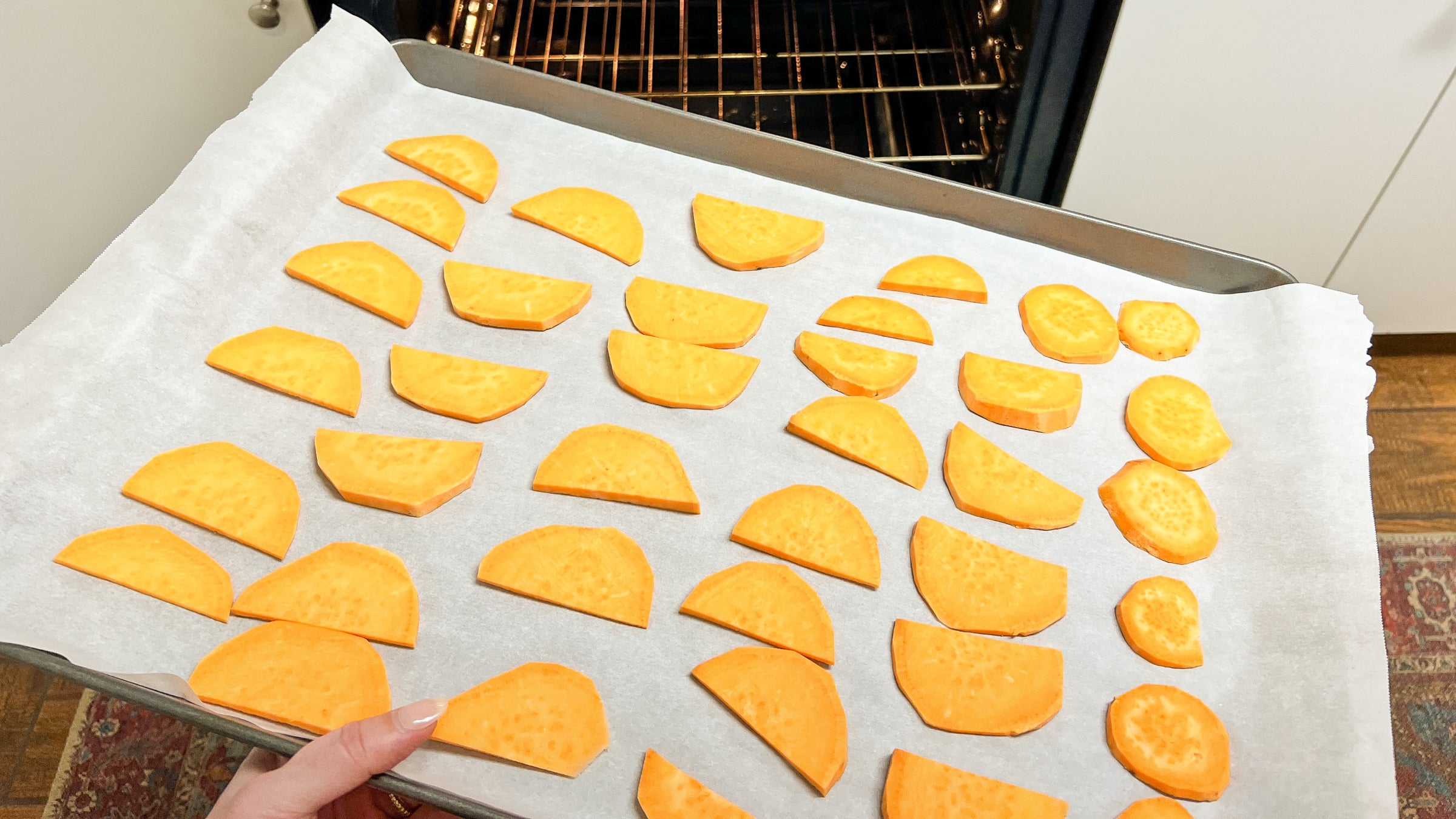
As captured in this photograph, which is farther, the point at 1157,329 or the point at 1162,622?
the point at 1157,329

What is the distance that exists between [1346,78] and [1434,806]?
1113 millimetres

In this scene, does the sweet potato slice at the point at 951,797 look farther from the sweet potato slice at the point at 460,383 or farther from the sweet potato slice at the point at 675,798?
the sweet potato slice at the point at 460,383

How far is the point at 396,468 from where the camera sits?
3.07 feet

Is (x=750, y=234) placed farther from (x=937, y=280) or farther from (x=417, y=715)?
(x=417, y=715)

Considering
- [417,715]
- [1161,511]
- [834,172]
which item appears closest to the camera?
[417,715]

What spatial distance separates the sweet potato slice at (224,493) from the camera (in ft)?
2.89

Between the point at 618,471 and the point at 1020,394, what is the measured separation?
1.37ft

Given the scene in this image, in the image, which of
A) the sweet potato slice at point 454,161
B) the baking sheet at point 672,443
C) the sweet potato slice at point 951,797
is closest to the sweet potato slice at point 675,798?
the baking sheet at point 672,443

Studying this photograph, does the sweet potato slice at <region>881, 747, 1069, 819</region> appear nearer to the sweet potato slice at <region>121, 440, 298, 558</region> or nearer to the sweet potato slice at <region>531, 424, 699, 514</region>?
the sweet potato slice at <region>531, 424, 699, 514</region>

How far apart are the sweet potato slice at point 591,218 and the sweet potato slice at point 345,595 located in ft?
1.40

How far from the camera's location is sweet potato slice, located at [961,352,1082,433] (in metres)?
1.00

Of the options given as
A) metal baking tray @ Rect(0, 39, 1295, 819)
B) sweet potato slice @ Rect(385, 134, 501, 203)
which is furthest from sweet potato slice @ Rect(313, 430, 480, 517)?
metal baking tray @ Rect(0, 39, 1295, 819)

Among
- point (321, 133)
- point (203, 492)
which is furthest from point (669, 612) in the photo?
point (321, 133)

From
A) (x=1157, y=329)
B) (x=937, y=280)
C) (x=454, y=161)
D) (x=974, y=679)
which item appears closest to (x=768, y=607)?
(x=974, y=679)
